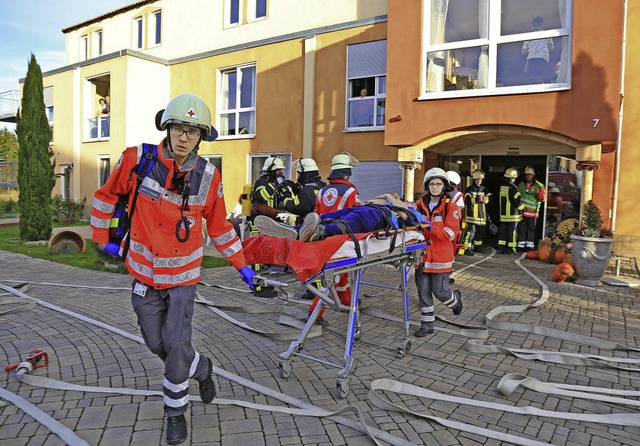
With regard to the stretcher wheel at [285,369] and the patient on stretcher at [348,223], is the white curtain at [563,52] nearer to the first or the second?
the patient on stretcher at [348,223]

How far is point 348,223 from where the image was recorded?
176 inches

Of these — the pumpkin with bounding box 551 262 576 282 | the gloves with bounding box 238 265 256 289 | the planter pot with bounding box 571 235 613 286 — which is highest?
the gloves with bounding box 238 265 256 289

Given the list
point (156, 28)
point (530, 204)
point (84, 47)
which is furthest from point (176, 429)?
point (84, 47)

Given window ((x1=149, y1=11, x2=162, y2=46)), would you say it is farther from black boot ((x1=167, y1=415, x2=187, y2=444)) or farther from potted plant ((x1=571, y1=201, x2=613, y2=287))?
black boot ((x1=167, y1=415, x2=187, y2=444))

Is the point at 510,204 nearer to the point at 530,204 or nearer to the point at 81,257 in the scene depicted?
the point at 530,204

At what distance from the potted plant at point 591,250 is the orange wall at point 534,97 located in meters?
2.00

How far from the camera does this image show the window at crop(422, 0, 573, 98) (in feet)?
33.8

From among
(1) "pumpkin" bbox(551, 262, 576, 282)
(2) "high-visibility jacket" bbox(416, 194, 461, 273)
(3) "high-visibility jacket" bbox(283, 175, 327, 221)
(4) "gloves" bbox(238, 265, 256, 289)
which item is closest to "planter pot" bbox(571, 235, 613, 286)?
(1) "pumpkin" bbox(551, 262, 576, 282)

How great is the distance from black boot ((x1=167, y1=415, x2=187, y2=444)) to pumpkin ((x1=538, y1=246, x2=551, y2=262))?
9.92 meters

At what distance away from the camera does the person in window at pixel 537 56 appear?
10.4 metres

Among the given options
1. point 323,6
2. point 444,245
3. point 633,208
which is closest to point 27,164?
point 323,6

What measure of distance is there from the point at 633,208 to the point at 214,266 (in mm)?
9609

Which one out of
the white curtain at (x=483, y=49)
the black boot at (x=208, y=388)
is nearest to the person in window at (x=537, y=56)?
the white curtain at (x=483, y=49)

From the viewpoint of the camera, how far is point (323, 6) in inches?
650
